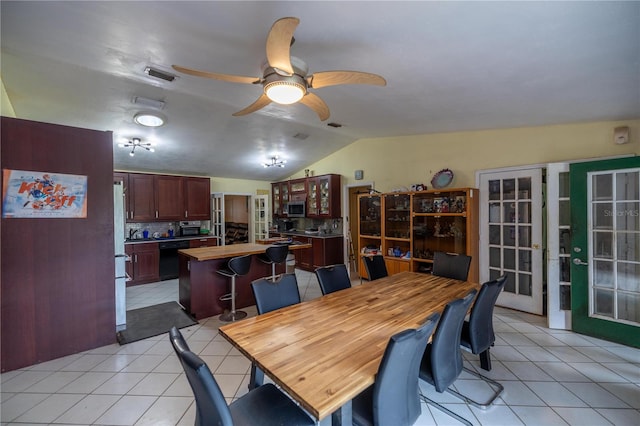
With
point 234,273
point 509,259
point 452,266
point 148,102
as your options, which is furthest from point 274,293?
point 509,259

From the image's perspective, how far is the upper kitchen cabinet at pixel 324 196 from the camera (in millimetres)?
5848

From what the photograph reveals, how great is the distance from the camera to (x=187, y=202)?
19.5ft

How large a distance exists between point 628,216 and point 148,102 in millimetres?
5633

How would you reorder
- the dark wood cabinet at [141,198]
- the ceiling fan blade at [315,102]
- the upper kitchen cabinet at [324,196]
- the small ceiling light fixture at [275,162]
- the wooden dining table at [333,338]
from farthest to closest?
the small ceiling light fixture at [275,162], the upper kitchen cabinet at [324,196], the dark wood cabinet at [141,198], the ceiling fan blade at [315,102], the wooden dining table at [333,338]

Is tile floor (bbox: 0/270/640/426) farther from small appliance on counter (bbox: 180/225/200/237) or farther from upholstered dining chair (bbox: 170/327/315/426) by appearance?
small appliance on counter (bbox: 180/225/200/237)

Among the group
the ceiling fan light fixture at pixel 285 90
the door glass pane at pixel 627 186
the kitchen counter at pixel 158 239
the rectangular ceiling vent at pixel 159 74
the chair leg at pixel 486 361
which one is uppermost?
the rectangular ceiling vent at pixel 159 74

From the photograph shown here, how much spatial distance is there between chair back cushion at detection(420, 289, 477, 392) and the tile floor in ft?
1.52

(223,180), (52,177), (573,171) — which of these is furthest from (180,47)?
(223,180)

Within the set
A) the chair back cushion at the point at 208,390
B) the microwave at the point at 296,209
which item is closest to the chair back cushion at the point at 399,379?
the chair back cushion at the point at 208,390

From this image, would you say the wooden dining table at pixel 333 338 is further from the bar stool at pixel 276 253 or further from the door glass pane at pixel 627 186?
the door glass pane at pixel 627 186

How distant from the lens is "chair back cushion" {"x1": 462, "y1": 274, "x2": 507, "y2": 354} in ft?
6.38

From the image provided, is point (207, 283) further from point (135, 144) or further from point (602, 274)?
point (602, 274)

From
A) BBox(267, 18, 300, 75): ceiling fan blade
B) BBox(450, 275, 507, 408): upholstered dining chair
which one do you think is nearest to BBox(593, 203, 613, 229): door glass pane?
BBox(450, 275, 507, 408): upholstered dining chair

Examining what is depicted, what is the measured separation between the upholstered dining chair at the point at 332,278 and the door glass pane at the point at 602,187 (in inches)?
114
